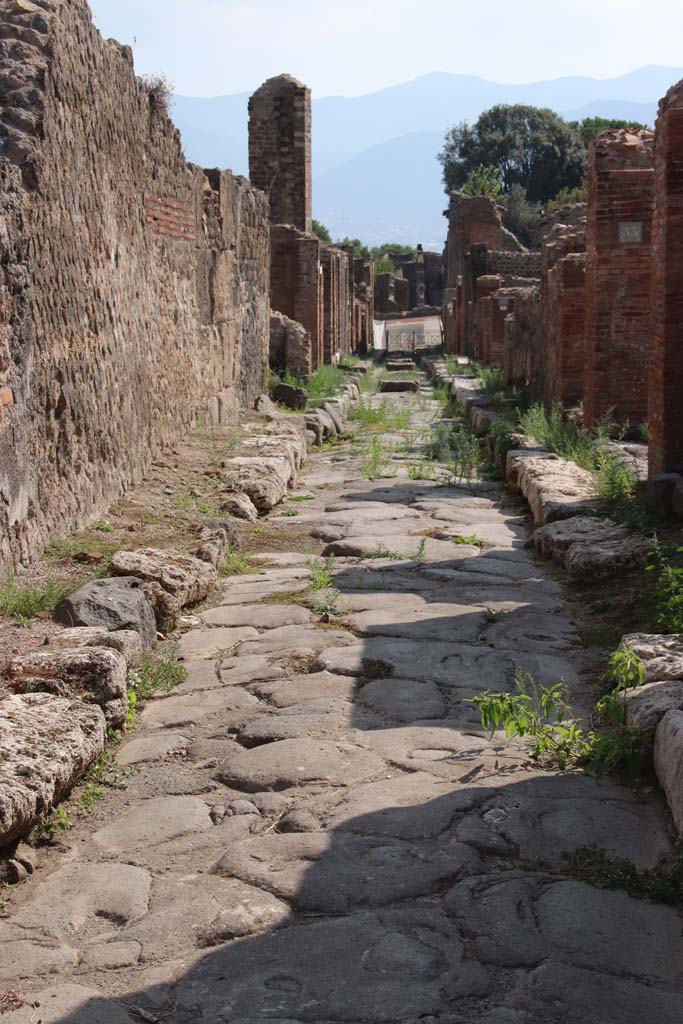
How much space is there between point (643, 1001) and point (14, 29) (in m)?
5.82

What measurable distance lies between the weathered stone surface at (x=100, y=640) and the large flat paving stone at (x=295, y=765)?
30.1 inches

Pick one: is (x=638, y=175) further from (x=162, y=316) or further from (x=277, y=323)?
(x=277, y=323)

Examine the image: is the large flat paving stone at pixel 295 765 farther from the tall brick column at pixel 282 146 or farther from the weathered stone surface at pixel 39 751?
the tall brick column at pixel 282 146

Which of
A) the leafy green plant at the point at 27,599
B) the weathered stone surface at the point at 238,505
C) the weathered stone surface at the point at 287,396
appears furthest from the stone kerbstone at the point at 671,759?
the weathered stone surface at the point at 287,396

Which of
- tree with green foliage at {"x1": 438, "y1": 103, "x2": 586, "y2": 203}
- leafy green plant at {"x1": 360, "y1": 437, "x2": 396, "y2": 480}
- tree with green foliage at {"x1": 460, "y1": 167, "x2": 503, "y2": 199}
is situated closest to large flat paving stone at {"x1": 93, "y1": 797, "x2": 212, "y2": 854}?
leafy green plant at {"x1": 360, "y1": 437, "x2": 396, "y2": 480}

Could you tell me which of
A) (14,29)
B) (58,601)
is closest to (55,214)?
(14,29)

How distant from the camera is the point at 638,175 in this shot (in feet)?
33.6

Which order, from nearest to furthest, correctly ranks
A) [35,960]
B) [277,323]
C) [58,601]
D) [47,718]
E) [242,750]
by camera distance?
1. [35,960]
2. [47,718]
3. [242,750]
4. [58,601]
5. [277,323]

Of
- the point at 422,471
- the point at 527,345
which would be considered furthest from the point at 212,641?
the point at 527,345

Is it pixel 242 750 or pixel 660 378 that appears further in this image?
pixel 660 378

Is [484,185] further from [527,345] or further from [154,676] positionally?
[154,676]

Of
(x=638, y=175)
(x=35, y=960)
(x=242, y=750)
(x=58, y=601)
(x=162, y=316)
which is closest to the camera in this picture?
(x=35, y=960)

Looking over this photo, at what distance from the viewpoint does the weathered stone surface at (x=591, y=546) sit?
623 cm

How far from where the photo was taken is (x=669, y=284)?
24.1 ft
